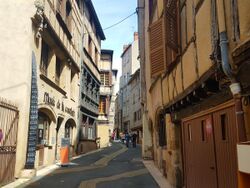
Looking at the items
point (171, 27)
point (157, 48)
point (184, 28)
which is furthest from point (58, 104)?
point (184, 28)

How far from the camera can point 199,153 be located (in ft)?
25.1

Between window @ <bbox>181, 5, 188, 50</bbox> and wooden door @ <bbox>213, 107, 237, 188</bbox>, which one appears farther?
window @ <bbox>181, 5, 188, 50</bbox>

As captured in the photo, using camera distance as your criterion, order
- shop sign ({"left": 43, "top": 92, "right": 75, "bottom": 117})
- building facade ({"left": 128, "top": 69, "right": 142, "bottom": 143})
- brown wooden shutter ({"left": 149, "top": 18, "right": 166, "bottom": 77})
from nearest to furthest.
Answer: brown wooden shutter ({"left": 149, "top": 18, "right": 166, "bottom": 77}) < shop sign ({"left": 43, "top": 92, "right": 75, "bottom": 117}) < building facade ({"left": 128, "top": 69, "right": 142, "bottom": 143})

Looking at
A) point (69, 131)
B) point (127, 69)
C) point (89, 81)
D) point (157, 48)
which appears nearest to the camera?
point (157, 48)

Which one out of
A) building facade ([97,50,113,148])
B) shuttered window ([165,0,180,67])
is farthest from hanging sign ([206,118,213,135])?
building facade ([97,50,113,148])

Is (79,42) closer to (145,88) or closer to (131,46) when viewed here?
(145,88)

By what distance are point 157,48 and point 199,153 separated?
3.90m

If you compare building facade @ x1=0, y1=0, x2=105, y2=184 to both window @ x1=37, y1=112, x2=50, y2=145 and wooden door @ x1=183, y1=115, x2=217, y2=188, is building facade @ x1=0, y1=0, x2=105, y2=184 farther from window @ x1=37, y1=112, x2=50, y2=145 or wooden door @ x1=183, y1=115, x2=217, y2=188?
wooden door @ x1=183, y1=115, x2=217, y2=188

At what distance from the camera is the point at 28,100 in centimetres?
1135

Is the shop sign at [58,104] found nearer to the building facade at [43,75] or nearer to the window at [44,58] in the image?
the building facade at [43,75]

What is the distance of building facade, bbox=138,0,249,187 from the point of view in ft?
15.4

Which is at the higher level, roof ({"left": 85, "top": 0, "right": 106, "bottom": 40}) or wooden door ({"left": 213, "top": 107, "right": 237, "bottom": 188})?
roof ({"left": 85, "top": 0, "right": 106, "bottom": 40})

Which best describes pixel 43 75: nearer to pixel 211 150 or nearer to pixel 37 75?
pixel 37 75

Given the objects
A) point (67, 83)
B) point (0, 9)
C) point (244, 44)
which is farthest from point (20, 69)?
point (244, 44)
